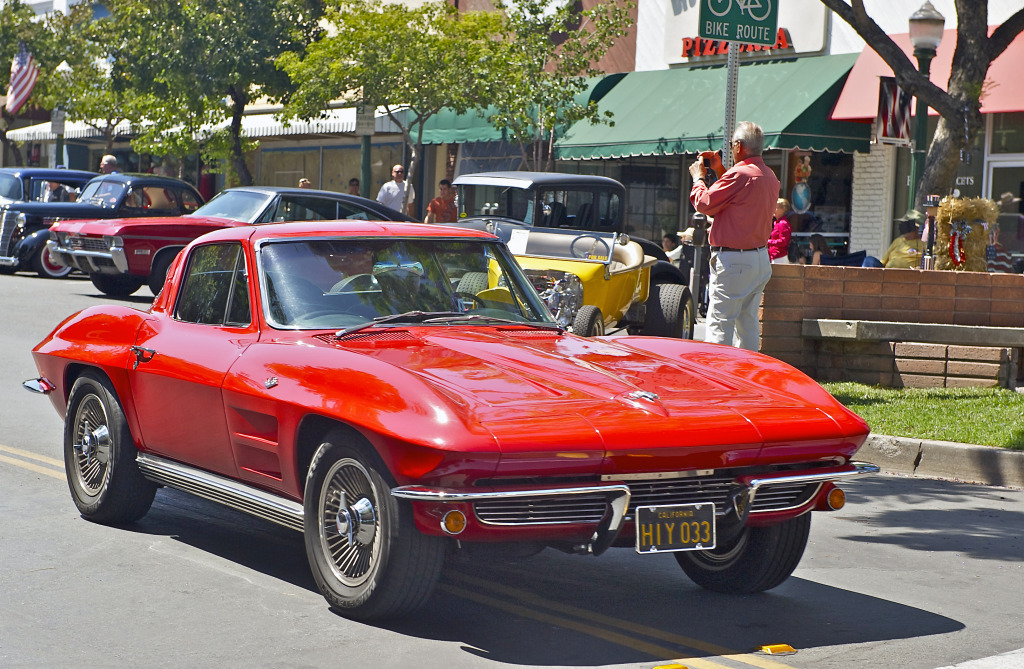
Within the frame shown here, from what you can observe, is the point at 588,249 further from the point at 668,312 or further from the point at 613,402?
the point at 613,402

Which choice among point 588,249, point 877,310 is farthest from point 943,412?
point 588,249

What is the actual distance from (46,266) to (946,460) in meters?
16.0

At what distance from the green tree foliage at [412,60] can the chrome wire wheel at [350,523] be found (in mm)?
18606

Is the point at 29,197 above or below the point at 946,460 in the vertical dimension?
above

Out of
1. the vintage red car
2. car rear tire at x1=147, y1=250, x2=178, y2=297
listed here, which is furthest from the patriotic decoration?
the vintage red car

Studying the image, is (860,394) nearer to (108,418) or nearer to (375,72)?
(108,418)

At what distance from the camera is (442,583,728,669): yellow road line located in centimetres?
450

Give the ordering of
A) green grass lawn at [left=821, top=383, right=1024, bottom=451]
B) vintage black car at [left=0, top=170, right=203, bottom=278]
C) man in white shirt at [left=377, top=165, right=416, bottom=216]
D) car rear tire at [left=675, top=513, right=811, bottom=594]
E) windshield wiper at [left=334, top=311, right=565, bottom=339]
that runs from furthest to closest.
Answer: man in white shirt at [left=377, top=165, right=416, bottom=216]
vintage black car at [left=0, top=170, right=203, bottom=278]
green grass lawn at [left=821, top=383, right=1024, bottom=451]
windshield wiper at [left=334, top=311, right=565, bottom=339]
car rear tire at [left=675, top=513, right=811, bottom=594]

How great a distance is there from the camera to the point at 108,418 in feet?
20.5

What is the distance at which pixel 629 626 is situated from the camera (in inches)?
193

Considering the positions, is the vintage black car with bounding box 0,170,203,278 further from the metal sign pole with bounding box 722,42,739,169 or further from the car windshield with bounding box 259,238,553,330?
the car windshield with bounding box 259,238,553,330

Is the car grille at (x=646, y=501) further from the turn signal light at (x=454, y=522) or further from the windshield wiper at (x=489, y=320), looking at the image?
the windshield wiper at (x=489, y=320)

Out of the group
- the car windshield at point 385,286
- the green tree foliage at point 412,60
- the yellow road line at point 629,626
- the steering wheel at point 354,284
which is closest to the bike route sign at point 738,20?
the car windshield at point 385,286

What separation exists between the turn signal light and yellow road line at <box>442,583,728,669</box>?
2.41 feet
